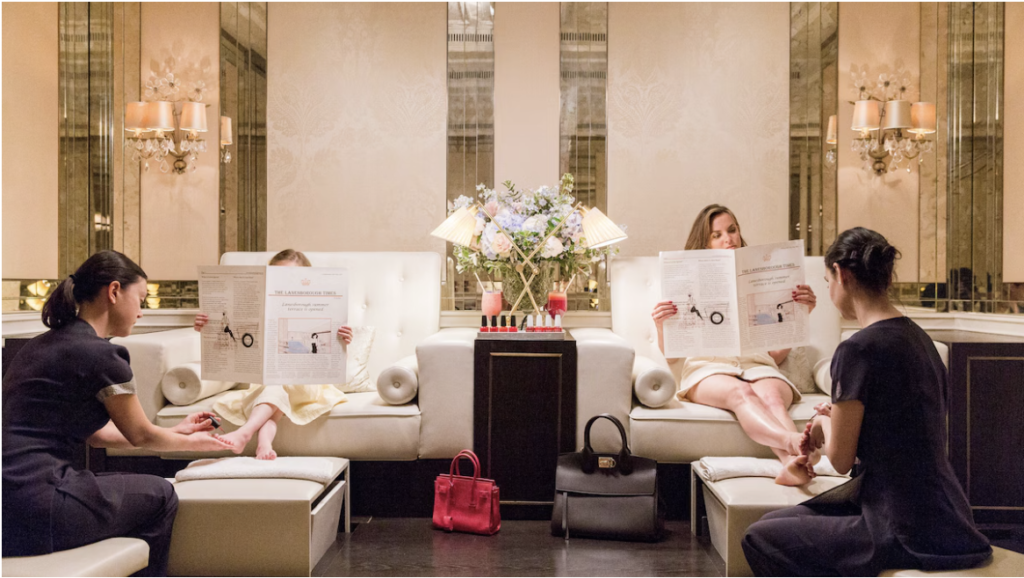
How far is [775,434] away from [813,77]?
2.19 meters

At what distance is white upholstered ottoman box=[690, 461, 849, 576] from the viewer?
2092 mm

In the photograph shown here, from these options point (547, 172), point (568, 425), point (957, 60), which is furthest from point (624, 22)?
point (568, 425)

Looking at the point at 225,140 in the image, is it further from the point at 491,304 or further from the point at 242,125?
the point at 491,304

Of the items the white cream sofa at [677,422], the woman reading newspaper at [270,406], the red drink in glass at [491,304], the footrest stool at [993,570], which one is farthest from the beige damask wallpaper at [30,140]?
the footrest stool at [993,570]

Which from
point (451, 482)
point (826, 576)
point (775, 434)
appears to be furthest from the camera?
point (451, 482)

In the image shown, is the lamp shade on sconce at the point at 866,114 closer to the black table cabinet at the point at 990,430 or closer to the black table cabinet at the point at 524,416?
the black table cabinet at the point at 990,430

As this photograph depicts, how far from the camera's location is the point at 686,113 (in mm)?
3781

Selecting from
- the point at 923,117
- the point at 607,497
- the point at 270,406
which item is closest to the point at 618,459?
the point at 607,497

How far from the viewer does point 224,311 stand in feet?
8.47

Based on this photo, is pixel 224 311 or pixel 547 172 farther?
pixel 547 172

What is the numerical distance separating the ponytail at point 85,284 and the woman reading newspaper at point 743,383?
1876mm

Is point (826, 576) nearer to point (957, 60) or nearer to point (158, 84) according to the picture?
point (957, 60)

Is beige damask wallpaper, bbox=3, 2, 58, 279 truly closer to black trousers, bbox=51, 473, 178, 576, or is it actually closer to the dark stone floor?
black trousers, bbox=51, 473, 178, 576

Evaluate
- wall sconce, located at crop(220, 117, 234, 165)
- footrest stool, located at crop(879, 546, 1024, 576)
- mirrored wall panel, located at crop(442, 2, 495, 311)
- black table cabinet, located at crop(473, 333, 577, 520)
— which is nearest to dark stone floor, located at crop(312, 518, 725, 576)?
black table cabinet, located at crop(473, 333, 577, 520)
